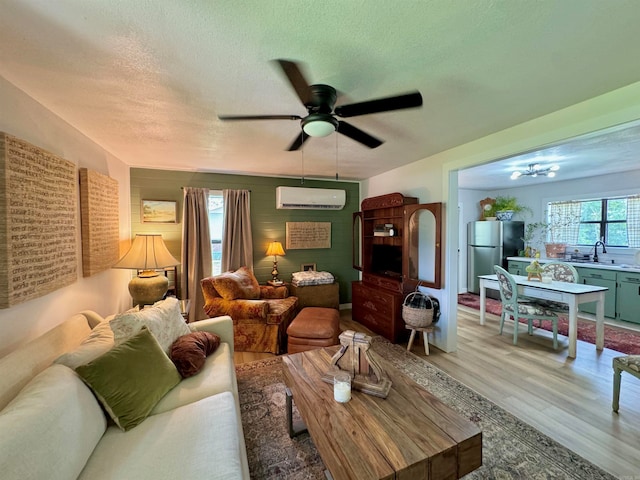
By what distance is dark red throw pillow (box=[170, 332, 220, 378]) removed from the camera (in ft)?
5.80

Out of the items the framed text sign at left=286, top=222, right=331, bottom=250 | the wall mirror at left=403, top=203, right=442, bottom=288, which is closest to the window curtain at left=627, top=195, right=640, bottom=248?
the wall mirror at left=403, top=203, right=442, bottom=288

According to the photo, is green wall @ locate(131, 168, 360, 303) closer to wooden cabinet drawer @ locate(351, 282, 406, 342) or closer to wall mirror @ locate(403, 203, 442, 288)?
wooden cabinet drawer @ locate(351, 282, 406, 342)

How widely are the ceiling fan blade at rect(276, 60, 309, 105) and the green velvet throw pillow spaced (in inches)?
67.9

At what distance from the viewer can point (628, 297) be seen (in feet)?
12.6

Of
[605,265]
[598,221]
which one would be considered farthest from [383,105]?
[598,221]

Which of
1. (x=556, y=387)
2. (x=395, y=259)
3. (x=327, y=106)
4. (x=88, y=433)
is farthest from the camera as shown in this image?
(x=395, y=259)

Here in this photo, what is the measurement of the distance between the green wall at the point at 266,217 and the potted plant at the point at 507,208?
10.4 feet

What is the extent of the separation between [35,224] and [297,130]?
202 centimetres

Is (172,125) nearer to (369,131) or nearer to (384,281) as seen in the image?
(369,131)

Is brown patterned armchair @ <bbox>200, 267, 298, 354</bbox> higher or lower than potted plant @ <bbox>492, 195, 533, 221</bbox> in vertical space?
lower

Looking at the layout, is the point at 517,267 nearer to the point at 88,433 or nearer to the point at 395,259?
the point at 395,259

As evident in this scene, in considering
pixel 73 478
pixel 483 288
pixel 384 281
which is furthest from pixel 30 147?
pixel 483 288

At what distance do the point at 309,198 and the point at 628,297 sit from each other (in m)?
5.04

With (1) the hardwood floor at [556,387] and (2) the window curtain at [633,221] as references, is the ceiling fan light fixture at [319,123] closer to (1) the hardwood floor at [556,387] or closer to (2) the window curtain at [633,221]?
(1) the hardwood floor at [556,387]
